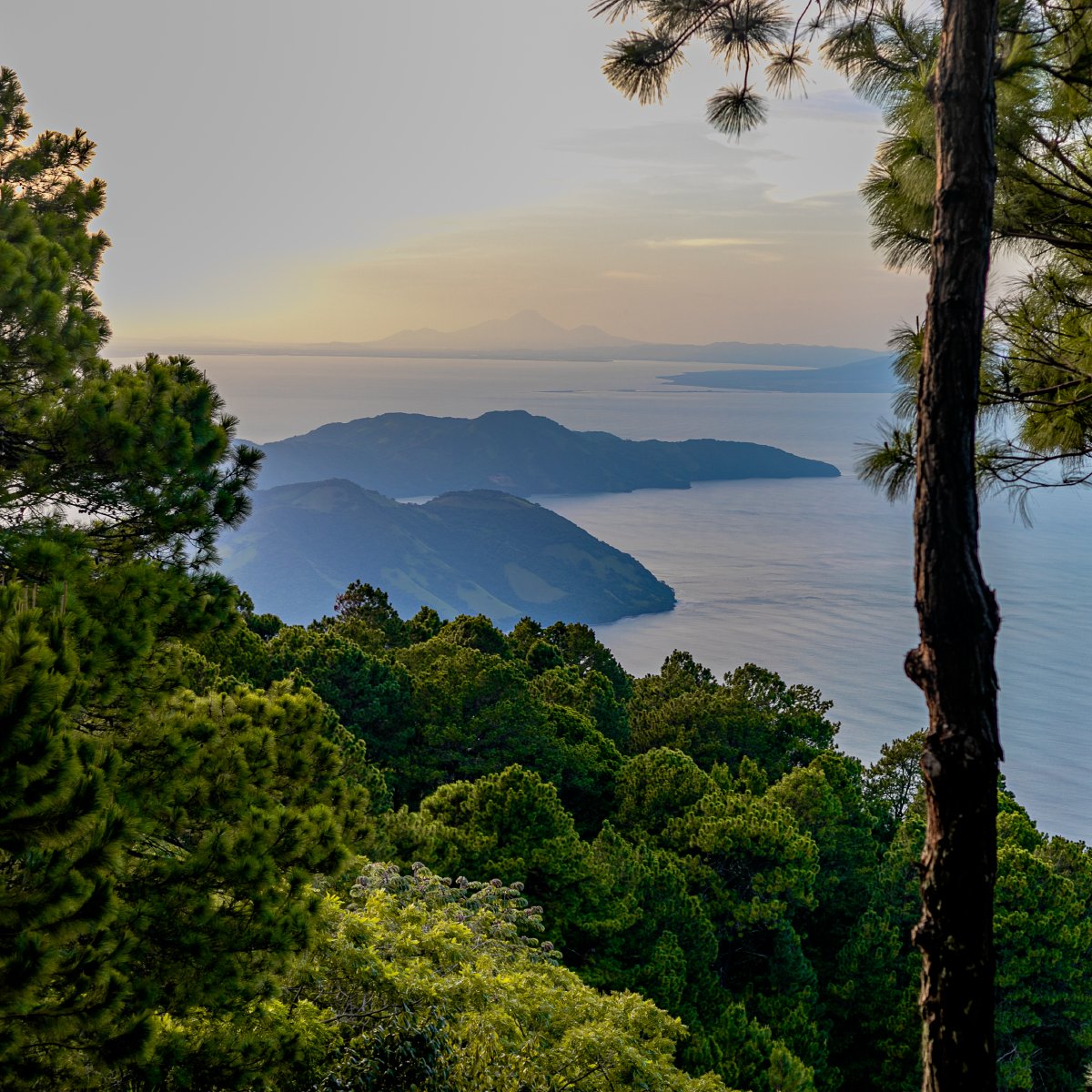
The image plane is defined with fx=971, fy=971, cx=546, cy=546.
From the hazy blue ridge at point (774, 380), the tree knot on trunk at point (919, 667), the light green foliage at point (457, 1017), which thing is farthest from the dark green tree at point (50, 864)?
the hazy blue ridge at point (774, 380)

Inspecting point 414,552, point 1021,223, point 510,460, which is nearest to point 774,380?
point 510,460

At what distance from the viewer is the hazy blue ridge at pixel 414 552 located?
12269cm

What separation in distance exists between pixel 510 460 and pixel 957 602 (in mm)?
179125

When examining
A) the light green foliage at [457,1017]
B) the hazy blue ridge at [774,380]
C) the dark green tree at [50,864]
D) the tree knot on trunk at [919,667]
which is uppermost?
the hazy blue ridge at [774,380]

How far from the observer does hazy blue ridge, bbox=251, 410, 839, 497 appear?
156 m

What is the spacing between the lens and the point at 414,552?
5527 inches

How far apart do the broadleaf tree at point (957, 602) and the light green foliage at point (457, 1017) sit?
323 centimetres

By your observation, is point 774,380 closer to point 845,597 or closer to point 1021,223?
point 845,597

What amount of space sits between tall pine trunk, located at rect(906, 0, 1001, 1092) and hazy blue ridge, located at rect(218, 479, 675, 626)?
10698cm

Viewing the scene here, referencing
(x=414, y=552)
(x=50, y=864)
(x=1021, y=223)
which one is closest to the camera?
(x=50, y=864)

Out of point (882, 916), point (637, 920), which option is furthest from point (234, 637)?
point (882, 916)

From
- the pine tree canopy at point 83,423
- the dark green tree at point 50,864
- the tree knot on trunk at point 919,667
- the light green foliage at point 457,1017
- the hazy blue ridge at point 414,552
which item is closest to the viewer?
the dark green tree at point 50,864

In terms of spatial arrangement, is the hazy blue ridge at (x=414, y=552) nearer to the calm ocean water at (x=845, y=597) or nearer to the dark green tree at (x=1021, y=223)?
the calm ocean water at (x=845, y=597)

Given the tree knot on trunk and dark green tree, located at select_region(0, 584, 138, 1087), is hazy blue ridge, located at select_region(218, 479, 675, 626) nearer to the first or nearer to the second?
the tree knot on trunk
